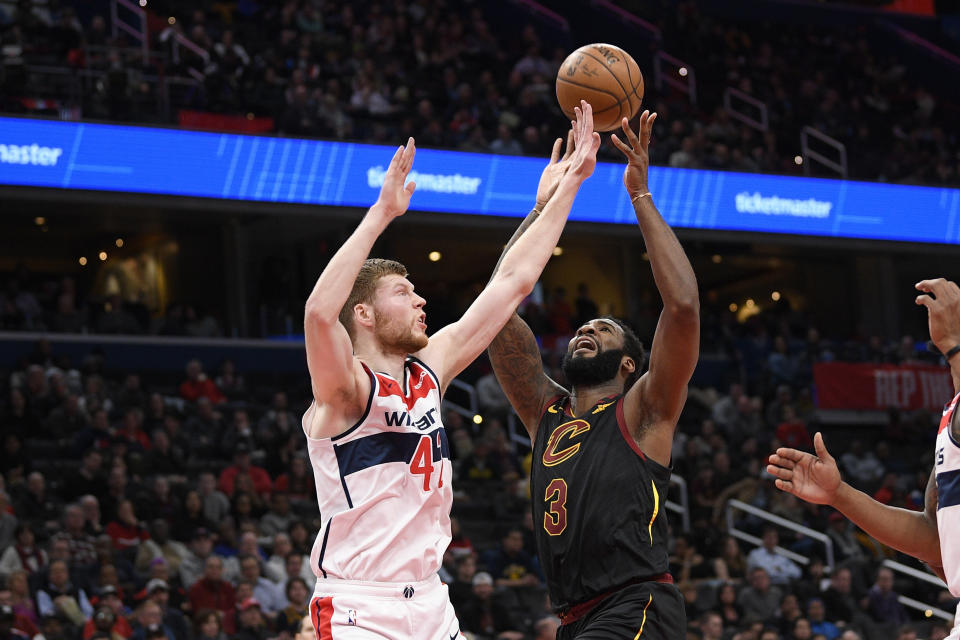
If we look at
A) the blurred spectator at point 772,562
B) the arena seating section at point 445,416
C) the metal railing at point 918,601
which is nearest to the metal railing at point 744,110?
the arena seating section at point 445,416

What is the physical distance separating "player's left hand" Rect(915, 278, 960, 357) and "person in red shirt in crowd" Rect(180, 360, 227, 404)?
12561 mm

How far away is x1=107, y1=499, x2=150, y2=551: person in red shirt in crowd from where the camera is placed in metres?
12.6

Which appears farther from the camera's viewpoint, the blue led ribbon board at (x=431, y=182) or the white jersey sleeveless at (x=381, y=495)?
the blue led ribbon board at (x=431, y=182)

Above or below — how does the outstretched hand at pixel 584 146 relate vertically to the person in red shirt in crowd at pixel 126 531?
above

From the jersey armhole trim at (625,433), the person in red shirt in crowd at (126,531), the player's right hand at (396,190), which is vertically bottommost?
the person in red shirt in crowd at (126,531)

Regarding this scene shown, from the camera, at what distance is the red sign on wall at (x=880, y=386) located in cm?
2105

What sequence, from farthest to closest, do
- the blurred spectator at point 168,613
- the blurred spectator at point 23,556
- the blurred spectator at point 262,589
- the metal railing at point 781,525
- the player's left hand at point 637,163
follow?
the metal railing at point 781,525 → the blurred spectator at point 262,589 → the blurred spectator at point 23,556 → the blurred spectator at point 168,613 → the player's left hand at point 637,163

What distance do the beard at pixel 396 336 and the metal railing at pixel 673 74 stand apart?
20.0 meters

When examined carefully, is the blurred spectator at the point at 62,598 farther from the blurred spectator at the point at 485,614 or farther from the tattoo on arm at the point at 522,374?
the tattoo on arm at the point at 522,374

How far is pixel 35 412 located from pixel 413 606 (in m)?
11.5

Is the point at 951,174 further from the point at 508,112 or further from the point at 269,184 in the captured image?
the point at 269,184

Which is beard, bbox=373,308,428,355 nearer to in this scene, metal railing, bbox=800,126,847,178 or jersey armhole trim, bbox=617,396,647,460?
jersey armhole trim, bbox=617,396,647,460

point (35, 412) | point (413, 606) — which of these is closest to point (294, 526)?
point (35, 412)

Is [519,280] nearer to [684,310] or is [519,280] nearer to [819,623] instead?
[684,310]
